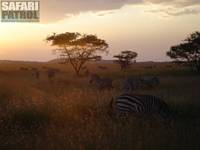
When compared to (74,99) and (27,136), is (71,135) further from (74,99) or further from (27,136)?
(74,99)

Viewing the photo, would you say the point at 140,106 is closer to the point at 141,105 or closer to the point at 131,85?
the point at 141,105

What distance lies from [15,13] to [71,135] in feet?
30.1

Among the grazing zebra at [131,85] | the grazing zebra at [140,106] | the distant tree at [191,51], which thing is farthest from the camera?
the distant tree at [191,51]

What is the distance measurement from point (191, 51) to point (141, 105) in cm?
4054

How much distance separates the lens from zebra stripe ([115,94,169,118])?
36.8 ft

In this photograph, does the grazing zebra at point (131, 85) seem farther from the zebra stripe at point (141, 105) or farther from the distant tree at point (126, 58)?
the distant tree at point (126, 58)

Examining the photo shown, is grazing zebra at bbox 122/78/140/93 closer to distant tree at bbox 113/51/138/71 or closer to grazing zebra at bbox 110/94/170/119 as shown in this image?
grazing zebra at bbox 110/94/170/119

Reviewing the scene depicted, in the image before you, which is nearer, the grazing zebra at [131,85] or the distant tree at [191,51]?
the grazing zebra at [131,85]

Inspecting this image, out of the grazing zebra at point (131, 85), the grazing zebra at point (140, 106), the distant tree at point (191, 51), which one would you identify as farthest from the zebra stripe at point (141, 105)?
the distant tree at point (191, 51)

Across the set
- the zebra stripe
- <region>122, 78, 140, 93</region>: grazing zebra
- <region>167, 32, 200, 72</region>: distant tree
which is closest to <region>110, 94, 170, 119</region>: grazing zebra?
the zebra stripe

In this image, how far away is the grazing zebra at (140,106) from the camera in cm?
1121

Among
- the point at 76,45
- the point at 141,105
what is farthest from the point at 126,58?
the point at 141,105

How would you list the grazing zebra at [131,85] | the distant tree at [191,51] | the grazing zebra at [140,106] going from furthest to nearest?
the distant tree at [191,51]
the grazing zebra at [131,85]
the grazing zebra at [140,106]

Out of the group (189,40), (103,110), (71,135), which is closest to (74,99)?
(103,110)
